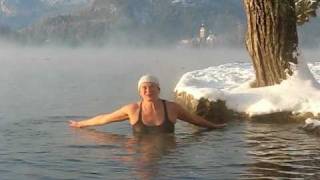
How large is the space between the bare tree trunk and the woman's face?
11.0ft

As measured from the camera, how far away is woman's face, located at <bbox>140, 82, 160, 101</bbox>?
8.92 metres

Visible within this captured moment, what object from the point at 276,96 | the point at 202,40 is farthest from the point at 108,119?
the point at 202,40

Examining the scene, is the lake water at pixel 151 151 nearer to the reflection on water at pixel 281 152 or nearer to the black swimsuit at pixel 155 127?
the reflection on water at pixel 281 152

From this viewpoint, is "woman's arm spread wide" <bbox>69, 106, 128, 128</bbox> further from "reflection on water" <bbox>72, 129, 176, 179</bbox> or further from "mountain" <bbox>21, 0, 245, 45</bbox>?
"mountain" <bbox>21, 0, 245, 45</bbox>

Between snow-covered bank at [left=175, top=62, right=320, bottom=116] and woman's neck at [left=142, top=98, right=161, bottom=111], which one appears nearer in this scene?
woman's neck at [left=142, top=98, right=161, bottom=111]

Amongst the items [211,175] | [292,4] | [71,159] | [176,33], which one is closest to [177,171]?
[211,175]

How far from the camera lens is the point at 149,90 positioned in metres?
8.96

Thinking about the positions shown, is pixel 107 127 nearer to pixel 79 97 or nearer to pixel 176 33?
pixel 79 97

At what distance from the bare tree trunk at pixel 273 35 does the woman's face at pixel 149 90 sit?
3351mm

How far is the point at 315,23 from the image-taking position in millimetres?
→ 183250

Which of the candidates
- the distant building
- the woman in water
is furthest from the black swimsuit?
the distant building

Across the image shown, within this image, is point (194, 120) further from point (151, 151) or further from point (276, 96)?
point (151, 151)

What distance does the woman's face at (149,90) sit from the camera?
29.3 feet

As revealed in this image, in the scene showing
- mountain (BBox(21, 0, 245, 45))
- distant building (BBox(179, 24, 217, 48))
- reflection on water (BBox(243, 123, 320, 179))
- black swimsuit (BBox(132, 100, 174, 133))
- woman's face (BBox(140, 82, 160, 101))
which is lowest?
reflection on water (BBox(243, 123, 320, 179))
